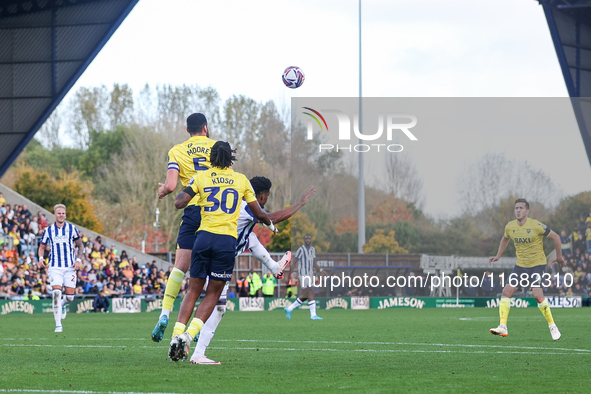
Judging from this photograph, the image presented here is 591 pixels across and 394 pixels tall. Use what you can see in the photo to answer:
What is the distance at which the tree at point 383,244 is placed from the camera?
3638 cm

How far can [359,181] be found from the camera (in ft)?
121

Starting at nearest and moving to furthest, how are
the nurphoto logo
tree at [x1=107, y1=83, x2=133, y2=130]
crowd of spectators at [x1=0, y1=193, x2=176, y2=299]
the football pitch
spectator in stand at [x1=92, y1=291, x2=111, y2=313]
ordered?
the football pitch < spectator in stand at [x1=92, y1=291, x2=111, y2=313] < crowd of spectators at [x1=0, y1=193, x2=176, y2=299] < the nurphoto logo < tree at [x1=107, y1=83, x2=133, y2=130]

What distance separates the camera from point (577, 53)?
3675 cm

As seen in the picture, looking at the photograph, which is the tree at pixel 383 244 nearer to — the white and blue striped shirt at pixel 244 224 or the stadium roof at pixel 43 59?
the stadium roof at pixel 43 59

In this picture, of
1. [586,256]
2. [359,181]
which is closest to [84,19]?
[359,181]

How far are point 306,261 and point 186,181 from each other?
1297cm

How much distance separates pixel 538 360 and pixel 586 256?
29.5 m

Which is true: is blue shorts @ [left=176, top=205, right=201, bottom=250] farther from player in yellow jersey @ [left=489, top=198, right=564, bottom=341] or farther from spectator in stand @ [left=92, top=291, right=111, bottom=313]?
spectator in stand @ [left=92, top=291, right=111, bottom=313]

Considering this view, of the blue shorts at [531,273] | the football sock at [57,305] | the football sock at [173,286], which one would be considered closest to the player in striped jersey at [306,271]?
the football sock at [57,305]

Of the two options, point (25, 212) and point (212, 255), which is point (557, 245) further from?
point (25, 212)

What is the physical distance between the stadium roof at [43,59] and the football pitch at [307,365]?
22721mm

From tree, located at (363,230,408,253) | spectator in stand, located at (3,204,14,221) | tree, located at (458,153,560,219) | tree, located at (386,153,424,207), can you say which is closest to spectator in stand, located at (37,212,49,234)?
spectator in stand, located at (3,204,14,221)

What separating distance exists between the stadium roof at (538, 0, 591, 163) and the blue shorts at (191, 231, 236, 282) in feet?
102

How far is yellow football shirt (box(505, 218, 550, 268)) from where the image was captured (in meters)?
13.2
